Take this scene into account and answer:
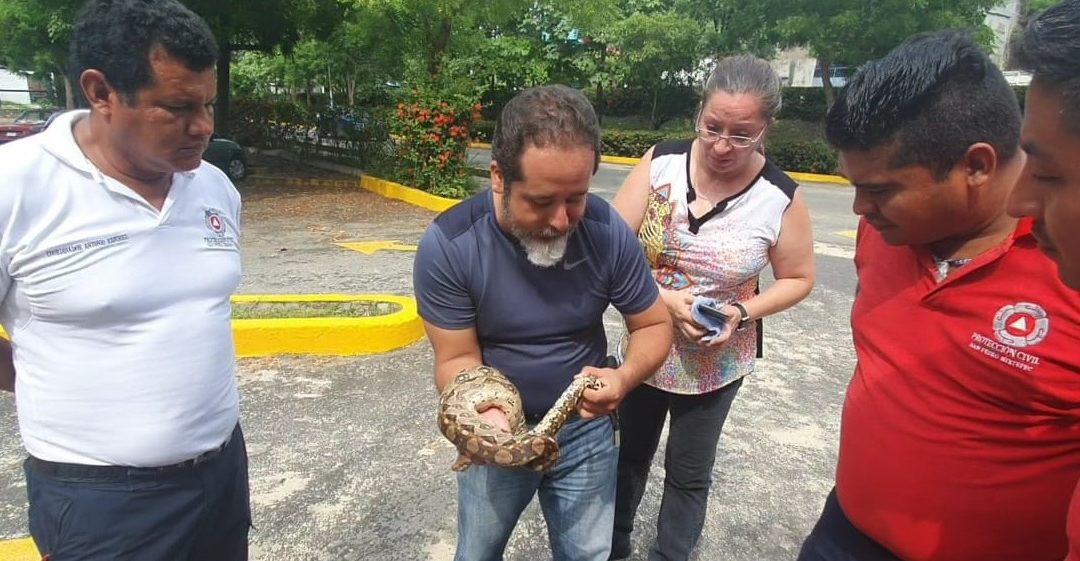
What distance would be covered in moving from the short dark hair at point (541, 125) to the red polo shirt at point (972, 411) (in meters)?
0.87

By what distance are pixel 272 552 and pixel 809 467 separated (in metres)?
2.73

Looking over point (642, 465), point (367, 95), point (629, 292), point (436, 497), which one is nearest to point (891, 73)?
point (629, 292)

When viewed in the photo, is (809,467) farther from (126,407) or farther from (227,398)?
(126,407)

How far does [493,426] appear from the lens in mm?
1751

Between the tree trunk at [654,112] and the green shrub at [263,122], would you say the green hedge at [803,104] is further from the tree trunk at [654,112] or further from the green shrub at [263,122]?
the green shrub at [263,122]

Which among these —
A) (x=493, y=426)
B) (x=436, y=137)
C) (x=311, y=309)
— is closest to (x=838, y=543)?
(x=493, y=426)

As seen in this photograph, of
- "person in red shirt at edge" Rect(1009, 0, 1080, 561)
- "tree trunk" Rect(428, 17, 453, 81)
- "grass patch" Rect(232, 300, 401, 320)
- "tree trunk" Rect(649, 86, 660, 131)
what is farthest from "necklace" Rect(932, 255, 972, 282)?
"tree trunk" Rect(649, 86, 660, 131)

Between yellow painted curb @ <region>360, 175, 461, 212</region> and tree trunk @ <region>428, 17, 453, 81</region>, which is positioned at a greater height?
tree trunk @ <region>428, 17, 453, 81</region>

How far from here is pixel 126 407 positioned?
1.75 m

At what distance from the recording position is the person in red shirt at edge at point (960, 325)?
4.70 ft

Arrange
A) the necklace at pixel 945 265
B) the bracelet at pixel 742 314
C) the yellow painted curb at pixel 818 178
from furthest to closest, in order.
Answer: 1. the yellow painted curb at pixel 818 178
2. the bracelet at pixel 742 314
3. the necklace at pixel 945 265

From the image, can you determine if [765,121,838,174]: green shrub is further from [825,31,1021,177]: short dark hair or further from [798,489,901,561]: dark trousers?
[825,31,1021,177]: short dark hair

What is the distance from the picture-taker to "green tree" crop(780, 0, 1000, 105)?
19406 mm

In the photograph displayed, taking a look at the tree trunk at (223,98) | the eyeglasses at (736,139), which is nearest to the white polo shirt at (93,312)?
the eyeglasses at (736,139)
